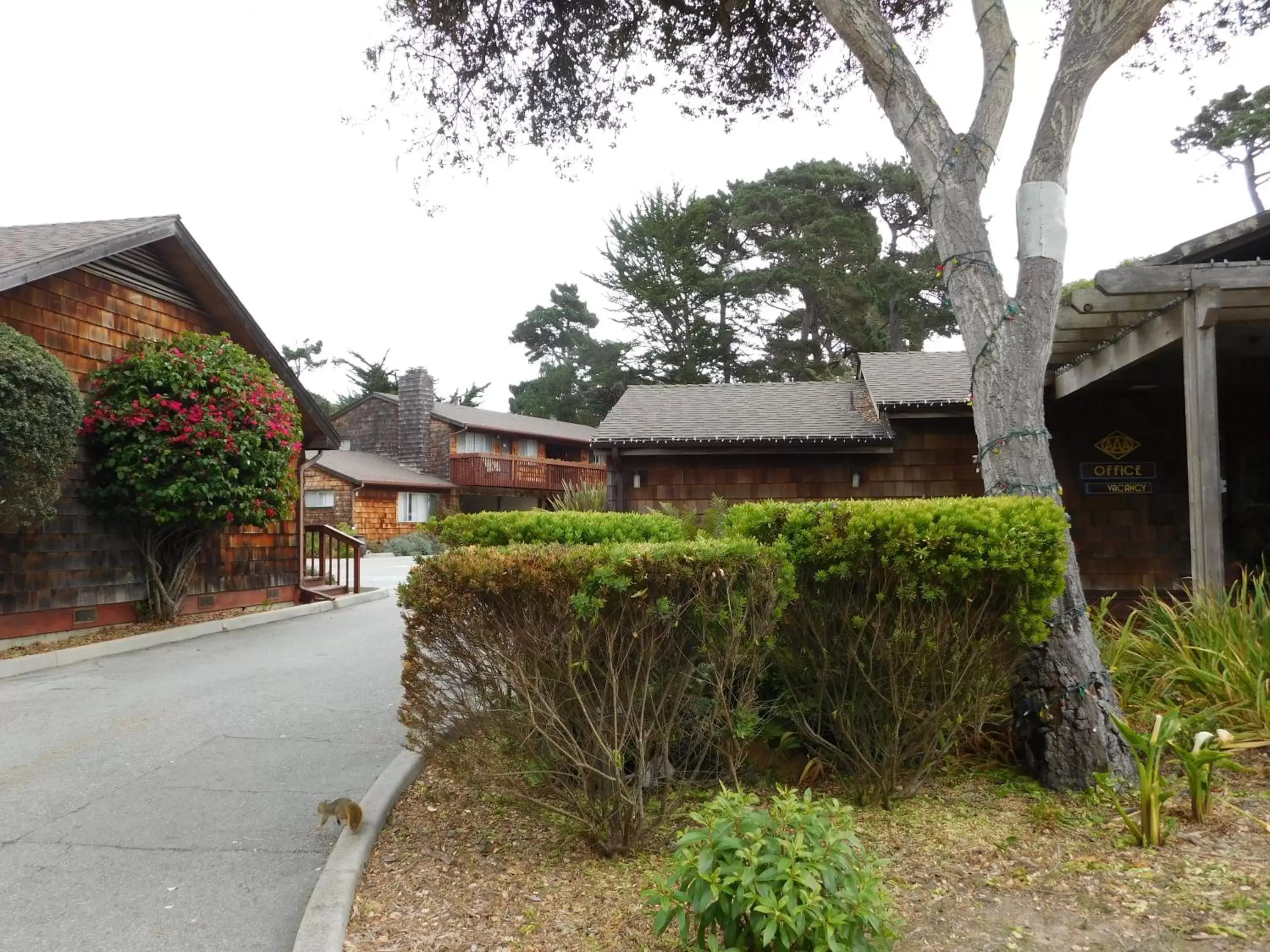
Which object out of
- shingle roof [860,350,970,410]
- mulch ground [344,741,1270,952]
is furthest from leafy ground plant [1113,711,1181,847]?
shingle roof [860,350,970,410]

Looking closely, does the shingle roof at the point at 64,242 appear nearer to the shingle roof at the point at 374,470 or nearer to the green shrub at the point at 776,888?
the green shrub at the point at 776,888

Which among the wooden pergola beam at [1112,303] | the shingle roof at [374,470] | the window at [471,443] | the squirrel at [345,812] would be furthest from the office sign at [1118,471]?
the window at [471,443]

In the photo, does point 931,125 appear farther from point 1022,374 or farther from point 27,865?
point 27,865

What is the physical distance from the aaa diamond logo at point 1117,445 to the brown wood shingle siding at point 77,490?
41.2 ft

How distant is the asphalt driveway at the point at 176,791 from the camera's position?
9.97 feet

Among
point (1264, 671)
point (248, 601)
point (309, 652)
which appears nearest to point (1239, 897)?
point (1264, 671)

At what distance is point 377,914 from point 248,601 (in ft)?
36.1

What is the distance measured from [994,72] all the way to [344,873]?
230 inches

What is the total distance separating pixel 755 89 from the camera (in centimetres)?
798

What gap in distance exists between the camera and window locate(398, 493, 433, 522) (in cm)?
3061

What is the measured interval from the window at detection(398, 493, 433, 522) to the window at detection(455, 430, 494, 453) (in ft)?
7.55

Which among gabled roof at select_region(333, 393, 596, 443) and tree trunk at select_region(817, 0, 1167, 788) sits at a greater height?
gabled roof at select_region(333, 393, 596, 443)

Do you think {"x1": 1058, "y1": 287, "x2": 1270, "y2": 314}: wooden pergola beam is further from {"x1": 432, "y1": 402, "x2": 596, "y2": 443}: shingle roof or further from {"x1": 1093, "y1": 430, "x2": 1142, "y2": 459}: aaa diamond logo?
{"x1": 432, "y1": 402, "x2": 596, "y2": 443}: shingle roof

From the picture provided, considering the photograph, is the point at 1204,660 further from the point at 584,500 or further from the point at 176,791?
the point at 584,500
